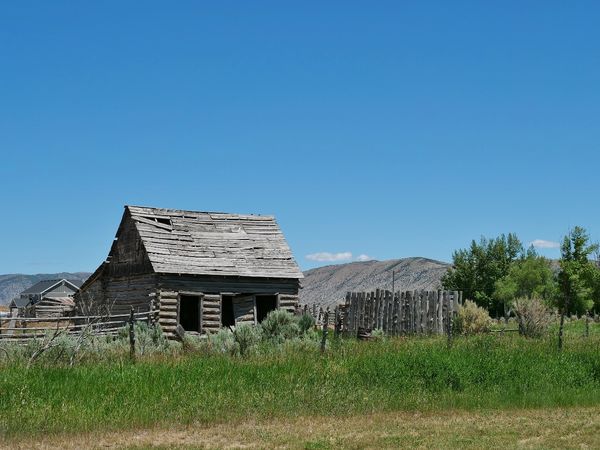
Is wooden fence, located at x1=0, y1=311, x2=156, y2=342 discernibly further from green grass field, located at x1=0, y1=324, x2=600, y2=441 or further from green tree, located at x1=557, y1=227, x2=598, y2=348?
green tree, located at x1=557, y1=227, x2=598, y2=348

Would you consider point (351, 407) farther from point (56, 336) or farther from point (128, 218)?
point (128, 218)

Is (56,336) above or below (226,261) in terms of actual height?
below

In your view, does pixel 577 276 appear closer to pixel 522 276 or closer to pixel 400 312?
pixel 522 276

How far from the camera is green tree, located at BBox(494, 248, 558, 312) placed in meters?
55.2

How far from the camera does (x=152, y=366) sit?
49.6 ft

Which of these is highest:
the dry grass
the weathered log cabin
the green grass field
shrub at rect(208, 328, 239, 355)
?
the weathered log cabin

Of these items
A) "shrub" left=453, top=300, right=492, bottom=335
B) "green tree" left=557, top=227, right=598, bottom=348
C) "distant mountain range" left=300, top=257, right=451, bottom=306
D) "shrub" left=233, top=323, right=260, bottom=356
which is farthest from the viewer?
"distant mountain range" left=300, top=257, right=451, bottom=306

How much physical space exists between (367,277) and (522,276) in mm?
54547

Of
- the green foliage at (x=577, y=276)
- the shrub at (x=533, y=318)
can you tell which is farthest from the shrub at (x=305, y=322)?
the green foliage at (x=577, y=276)

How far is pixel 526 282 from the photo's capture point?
185ft

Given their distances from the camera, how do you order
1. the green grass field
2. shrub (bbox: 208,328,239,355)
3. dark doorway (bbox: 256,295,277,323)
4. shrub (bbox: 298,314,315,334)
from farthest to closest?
dark doorway (bbox: 256,295,277,323), shrub (bbox: 298,314,315,334), shrub (bbox: 208,328,239,355), the green grass field

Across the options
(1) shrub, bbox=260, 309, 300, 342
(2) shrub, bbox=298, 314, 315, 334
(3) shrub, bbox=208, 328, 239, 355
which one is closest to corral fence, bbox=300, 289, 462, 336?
(2) shrub, bbox=298, 314, 315, 334

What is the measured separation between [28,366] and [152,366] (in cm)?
226

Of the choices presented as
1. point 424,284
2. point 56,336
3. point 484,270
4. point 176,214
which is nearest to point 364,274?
point 424,284
